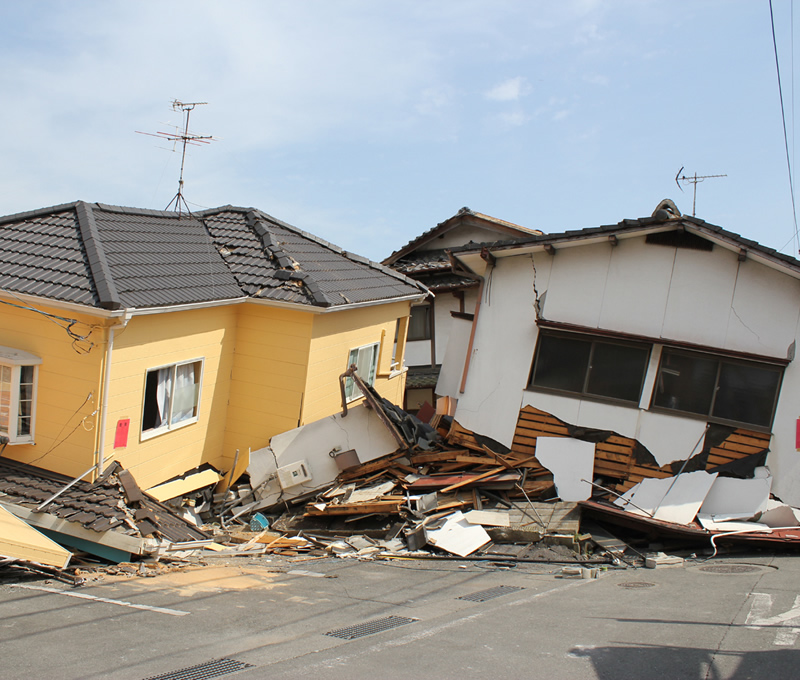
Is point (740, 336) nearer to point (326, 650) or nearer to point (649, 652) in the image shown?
point (649, 652)

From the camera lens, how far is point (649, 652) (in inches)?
206

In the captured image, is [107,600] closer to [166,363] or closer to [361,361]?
[166,363]

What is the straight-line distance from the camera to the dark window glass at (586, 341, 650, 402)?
12.0m

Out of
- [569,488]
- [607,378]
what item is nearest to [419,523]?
[569,488]

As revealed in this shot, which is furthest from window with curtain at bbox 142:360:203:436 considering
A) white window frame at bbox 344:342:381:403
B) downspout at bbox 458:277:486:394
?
downspout at bbox 458:277:486:394

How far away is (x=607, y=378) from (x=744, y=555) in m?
3.63

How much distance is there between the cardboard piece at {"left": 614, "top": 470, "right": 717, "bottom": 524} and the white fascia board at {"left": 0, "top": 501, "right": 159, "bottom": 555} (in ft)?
25.5

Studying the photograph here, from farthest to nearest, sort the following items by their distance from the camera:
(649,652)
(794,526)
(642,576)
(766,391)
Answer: (766,391), (794,526), (642,576), (649,652)

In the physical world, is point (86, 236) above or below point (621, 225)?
below

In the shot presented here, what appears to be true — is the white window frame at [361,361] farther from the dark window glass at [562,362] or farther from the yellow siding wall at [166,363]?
the dark window glass at [562,362]

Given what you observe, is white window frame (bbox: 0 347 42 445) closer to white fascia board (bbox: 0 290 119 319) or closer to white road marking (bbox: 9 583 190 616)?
white fascia board (bbox: 0 290 119 319)

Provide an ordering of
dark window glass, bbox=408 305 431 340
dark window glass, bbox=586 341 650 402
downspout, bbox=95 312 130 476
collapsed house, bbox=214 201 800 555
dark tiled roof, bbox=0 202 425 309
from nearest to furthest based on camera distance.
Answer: downspout, bbox=95 312 130 476
dark tiled roof, bbox=0 202 425 309
collapsed house, bbox=214 201 800 555
dark window glass, bbox=586 341 650 402
dark window glass, bbox=408 305 431 340

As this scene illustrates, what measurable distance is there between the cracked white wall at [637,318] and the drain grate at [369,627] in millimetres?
6317

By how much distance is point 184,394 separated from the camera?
12047 millimetres
